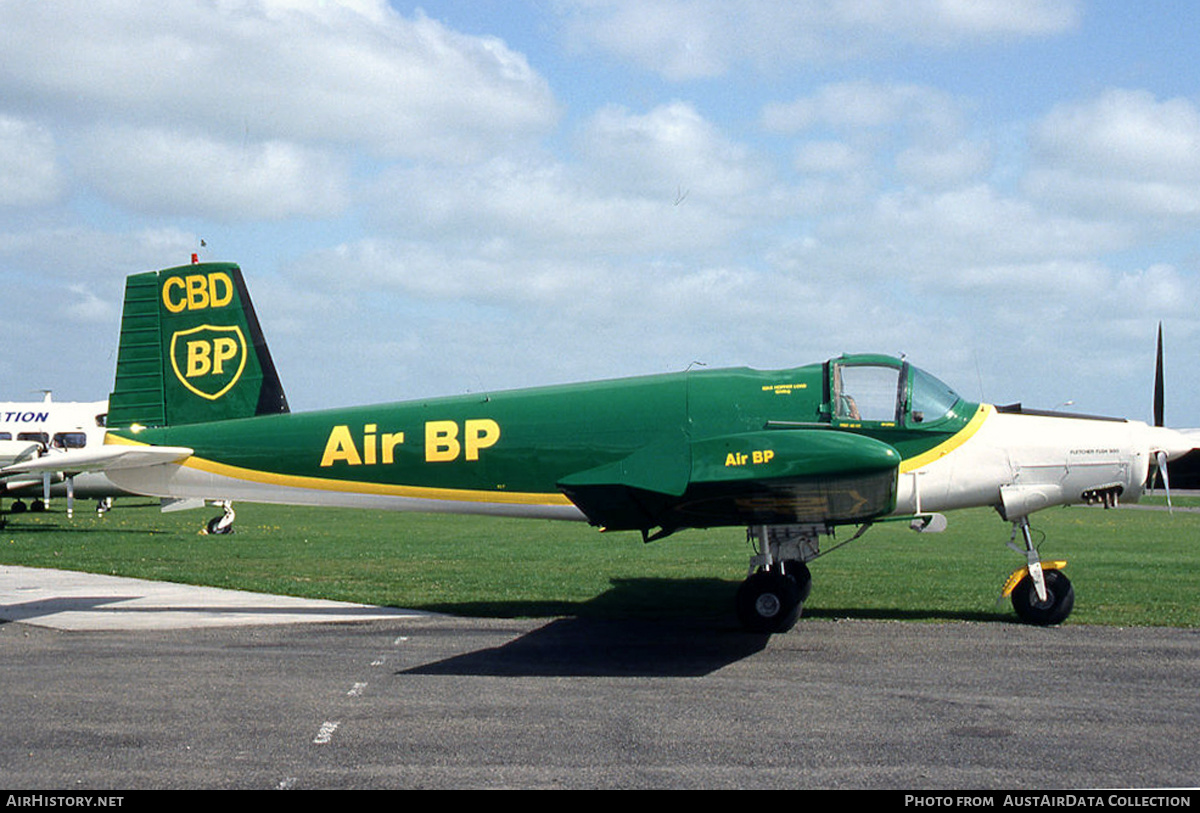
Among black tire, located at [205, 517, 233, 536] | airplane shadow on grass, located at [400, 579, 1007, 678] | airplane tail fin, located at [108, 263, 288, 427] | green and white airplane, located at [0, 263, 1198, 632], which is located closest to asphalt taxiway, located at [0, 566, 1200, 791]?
airplane shadow on grass, located at [400, 579, 1007, 678]

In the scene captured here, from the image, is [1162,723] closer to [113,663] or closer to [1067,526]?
[113,663]

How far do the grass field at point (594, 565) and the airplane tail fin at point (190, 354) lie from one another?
115 inches

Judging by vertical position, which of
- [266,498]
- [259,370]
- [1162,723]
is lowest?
[1162,723]

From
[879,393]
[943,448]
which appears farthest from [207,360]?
[943,448]

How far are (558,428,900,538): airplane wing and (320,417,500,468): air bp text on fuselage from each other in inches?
94.6

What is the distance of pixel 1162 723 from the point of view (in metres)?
7.68

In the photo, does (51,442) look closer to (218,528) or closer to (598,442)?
(218,528)

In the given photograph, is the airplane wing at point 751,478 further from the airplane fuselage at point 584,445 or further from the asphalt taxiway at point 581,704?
the asphalt taxiway at point 581,704

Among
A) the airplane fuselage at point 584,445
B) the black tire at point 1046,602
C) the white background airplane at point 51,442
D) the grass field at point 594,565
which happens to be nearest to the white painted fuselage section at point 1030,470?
the airplane fuselage at point 584,445

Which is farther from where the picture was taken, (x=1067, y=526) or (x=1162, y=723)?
(x=1067, y=526)

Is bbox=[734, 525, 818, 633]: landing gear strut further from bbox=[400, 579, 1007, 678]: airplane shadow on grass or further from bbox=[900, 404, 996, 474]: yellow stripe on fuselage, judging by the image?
bbox=[900, 404, 996, 474]: yellow stripe on fuselage

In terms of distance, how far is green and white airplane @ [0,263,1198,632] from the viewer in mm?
11586
